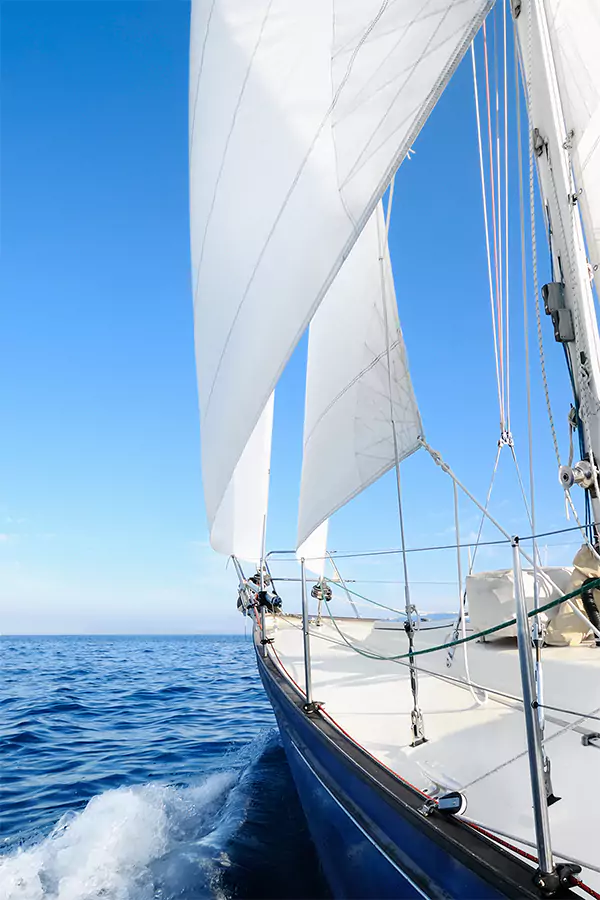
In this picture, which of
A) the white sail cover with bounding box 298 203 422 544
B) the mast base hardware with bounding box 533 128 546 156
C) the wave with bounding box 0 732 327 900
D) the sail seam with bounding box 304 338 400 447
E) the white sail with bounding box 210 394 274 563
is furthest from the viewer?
the white sail with bounding box 210 394 274 563

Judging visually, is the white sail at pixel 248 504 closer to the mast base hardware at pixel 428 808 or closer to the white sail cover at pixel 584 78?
the white sail cover at pixel 584 78

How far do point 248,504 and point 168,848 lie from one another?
5.62 meters

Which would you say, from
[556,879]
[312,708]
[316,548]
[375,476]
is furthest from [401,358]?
[316,548]

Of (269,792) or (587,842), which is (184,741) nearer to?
(269,792)

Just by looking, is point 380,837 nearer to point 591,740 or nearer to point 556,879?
point 556,879

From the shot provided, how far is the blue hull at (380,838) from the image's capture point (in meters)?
1.80

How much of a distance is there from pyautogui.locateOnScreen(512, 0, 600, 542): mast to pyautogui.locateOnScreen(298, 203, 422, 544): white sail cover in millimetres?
1565

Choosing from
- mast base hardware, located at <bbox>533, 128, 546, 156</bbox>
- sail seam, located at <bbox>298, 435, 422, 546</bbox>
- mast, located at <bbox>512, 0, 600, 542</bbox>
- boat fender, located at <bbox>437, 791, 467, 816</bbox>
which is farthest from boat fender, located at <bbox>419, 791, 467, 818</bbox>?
mast base hardware, located at <bbox>533, 128, 546, 156</bbox>

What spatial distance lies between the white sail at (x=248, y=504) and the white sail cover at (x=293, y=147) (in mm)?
5374

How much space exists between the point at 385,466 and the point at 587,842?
3413 mm

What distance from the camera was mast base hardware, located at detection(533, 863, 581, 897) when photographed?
62.3 inches

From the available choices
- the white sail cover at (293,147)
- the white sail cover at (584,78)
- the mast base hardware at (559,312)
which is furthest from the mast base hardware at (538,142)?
the white sail cover at (293,147)

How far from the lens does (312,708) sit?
3854 millimetres

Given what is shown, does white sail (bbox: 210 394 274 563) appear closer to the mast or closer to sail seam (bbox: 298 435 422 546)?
sail seam (bbox: 298 435 422 546)
